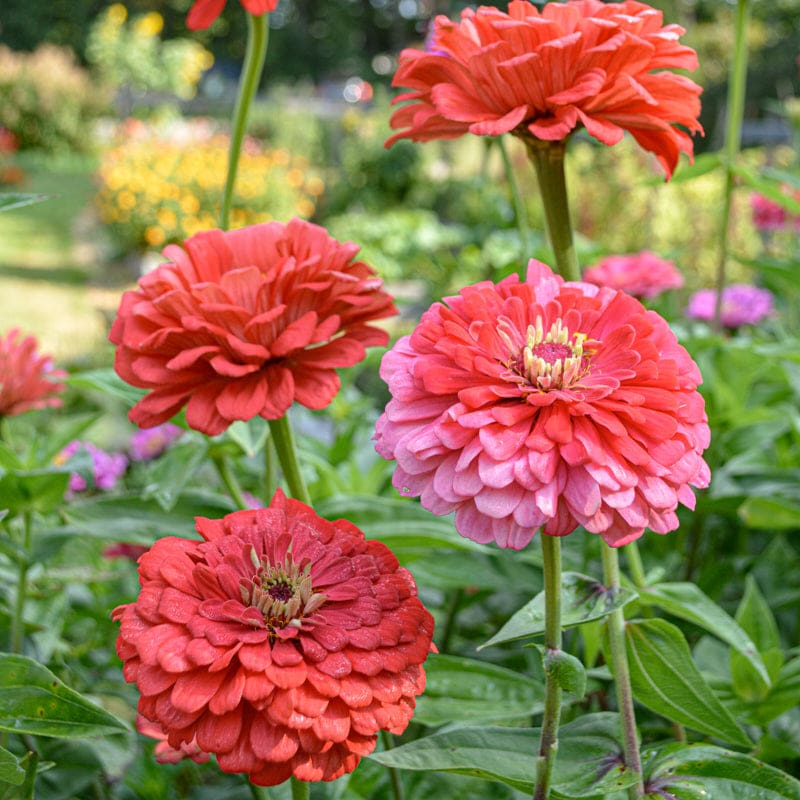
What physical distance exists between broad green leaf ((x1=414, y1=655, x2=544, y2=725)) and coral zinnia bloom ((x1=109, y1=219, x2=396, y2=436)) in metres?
0.28

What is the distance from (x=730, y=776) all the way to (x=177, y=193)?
5572mm

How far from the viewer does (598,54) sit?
0.64m

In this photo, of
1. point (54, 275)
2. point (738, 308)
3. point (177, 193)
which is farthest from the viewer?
point (177, 193)

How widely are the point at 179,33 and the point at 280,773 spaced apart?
23.0 metres

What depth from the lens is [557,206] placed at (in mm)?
751

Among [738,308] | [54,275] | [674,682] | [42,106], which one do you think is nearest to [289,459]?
[674,682]

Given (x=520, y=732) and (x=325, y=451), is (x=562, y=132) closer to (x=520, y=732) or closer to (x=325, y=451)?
(x=520, y=732)

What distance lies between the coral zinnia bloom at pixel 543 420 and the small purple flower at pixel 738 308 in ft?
4.20

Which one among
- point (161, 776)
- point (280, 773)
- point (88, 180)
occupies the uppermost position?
point (280, 773)

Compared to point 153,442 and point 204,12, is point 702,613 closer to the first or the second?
point 204,12

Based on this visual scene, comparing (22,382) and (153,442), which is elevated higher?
(22,382)

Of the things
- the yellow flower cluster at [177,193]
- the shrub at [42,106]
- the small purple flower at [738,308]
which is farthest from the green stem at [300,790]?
the shrub at [42,106]

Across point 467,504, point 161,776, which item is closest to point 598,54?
point 467,504

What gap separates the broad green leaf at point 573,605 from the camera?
1.98ft
